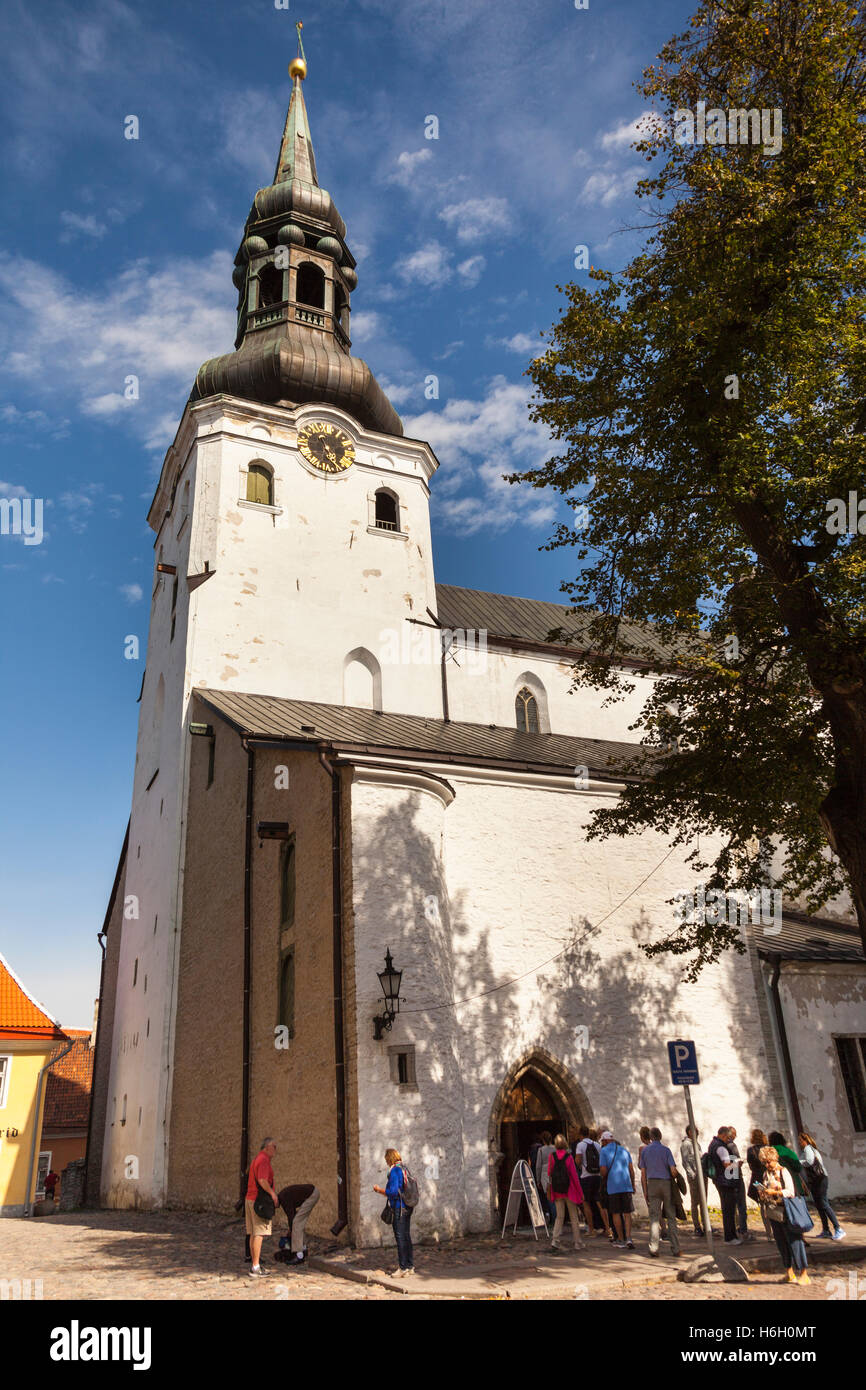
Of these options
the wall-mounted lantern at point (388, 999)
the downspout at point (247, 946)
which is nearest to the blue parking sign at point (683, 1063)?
the wall-mounted lantern at point (388, 999)

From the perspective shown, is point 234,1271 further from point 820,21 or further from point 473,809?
point 820,21

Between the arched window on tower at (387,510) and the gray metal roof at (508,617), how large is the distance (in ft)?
7.79

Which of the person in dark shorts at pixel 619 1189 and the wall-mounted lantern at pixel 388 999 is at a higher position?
the wall-mounted lantern at pixel 388 999

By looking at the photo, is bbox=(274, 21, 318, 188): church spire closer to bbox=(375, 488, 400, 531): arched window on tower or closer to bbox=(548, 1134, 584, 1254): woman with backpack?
bbox=(375, 488, 400, 531): arched window on tower

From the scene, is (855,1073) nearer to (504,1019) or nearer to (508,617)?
(504,1019)

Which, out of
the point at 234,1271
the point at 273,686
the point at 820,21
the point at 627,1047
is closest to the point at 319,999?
the point at 234,1271

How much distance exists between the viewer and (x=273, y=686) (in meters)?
21.0

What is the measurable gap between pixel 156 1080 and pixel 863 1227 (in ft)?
38.3

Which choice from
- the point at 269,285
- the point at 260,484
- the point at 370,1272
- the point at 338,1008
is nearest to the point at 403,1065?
the point at 338,1008

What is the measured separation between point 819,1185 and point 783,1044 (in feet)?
16.5

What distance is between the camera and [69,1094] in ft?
121

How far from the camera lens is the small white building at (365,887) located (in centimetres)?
1311

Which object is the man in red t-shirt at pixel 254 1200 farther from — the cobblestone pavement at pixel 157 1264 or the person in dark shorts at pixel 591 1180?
the person in dark shorts at pixel 591 1180

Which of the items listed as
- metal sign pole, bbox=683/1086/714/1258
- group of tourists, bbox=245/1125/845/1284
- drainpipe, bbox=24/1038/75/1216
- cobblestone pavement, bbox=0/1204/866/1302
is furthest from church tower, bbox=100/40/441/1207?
metal sign pole, bbox=683/1086/714/1258
